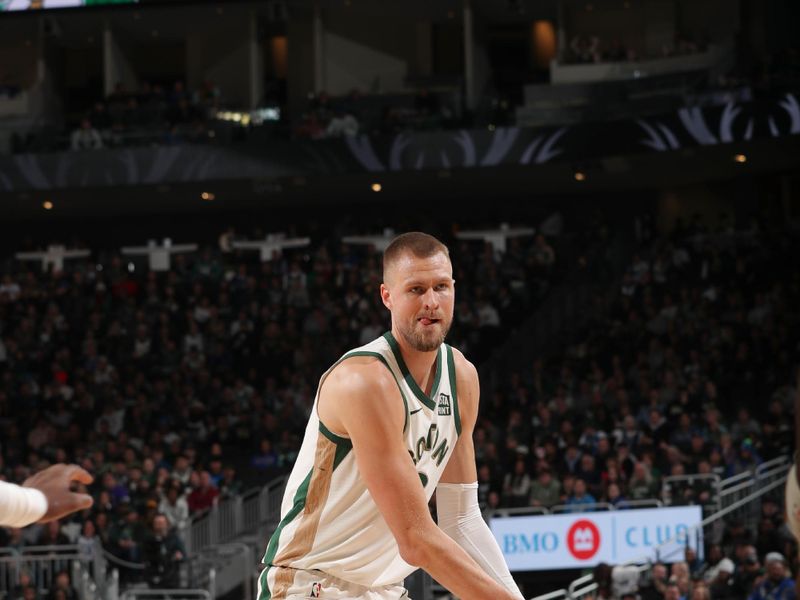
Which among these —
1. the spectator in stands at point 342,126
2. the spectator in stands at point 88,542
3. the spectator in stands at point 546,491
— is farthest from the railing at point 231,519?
the spectator in stands at point 342,126

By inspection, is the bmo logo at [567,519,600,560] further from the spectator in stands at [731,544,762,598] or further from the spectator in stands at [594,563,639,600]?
the spectator in stands at [731,544,762,598]

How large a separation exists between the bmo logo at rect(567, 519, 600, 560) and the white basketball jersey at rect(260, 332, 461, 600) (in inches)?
485

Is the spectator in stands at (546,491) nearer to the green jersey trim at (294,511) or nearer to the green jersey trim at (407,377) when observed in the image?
the green jersey trim at (294,511)

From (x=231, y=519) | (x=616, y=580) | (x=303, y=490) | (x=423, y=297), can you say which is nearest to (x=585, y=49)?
(x=231, y=519)

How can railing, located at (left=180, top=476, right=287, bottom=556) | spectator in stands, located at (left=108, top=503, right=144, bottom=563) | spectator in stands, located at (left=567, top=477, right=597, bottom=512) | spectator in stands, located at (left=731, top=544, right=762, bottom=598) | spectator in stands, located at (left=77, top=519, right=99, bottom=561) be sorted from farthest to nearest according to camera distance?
railing, located at (left=180, top=476, right=287, bottom=556)
spectator in stands, located at (left=108, top=503, right=144, bottom=563)
spectator in stands, located at (left=77, top=519, right=99, bottom=561)
spectator in stands, located at (left=567, top=477, right=597, bottom=512)
spectator in stands, located at (left=731, top=544, right=762, bottom=598)

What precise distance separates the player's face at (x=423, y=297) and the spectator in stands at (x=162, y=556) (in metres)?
13.8

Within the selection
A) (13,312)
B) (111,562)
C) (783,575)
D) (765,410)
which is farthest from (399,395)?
(13,312)

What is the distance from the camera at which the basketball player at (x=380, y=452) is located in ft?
15.6

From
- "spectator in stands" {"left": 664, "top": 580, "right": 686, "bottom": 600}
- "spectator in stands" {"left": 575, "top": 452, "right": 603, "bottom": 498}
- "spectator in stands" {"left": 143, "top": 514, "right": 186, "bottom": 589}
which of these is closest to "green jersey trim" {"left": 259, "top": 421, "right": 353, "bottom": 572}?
"spectator in stands" {"left": 664, "top": 580, "right": 686, "bottom": 600}

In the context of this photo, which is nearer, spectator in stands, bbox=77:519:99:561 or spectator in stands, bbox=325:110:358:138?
spectator in stands, bbox=77:519:99:561

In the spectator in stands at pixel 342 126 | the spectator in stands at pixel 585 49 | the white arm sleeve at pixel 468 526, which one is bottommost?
the white arm sleeve at pixel 468 526

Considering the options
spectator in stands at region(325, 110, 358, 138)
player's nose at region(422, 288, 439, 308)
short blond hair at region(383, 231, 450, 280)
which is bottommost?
player's nose at region(422, 288, 439, 308)

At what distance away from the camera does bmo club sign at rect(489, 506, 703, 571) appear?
17.0m

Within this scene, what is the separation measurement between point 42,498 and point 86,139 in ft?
84.2
